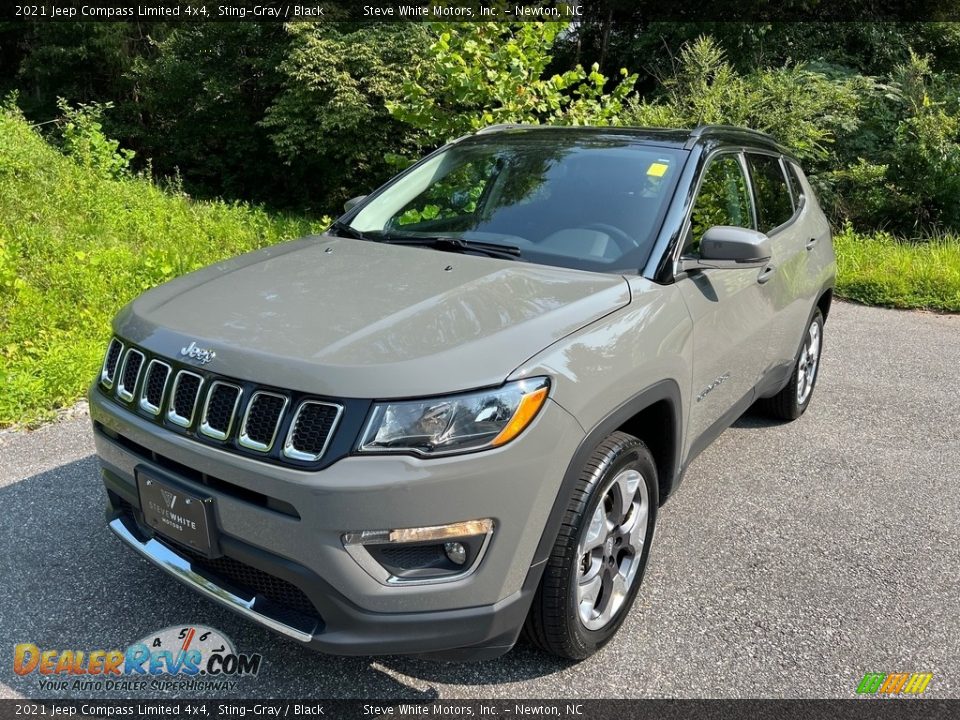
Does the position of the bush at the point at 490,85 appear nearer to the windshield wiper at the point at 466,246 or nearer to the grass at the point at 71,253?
the grass at the point at 71,253

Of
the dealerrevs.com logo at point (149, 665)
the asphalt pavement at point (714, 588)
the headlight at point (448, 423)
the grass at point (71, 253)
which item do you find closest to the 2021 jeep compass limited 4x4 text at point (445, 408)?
the headlight at point (448, 423)

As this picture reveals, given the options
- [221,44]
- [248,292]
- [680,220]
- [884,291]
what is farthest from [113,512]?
[221,44]

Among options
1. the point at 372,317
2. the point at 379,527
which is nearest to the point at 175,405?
the point at 372,317

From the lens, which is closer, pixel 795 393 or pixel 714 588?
pixel 714 588

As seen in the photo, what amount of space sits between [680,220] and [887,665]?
5.76 ft

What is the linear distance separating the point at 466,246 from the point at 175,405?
1.29 meters

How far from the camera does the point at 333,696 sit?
7.86ft

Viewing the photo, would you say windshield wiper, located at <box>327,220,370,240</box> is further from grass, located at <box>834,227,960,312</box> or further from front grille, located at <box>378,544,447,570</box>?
grass, located at <box>834,227,960,312</box>

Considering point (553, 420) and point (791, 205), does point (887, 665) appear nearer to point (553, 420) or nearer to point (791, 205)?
point (553, 420)

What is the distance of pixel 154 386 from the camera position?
7.72 ft

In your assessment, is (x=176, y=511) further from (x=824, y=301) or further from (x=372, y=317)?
(x=824, y=301)

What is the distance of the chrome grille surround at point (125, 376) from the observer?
242 cm

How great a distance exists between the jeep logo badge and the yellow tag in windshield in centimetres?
195

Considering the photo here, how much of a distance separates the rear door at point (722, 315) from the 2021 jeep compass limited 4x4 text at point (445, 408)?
22mm
